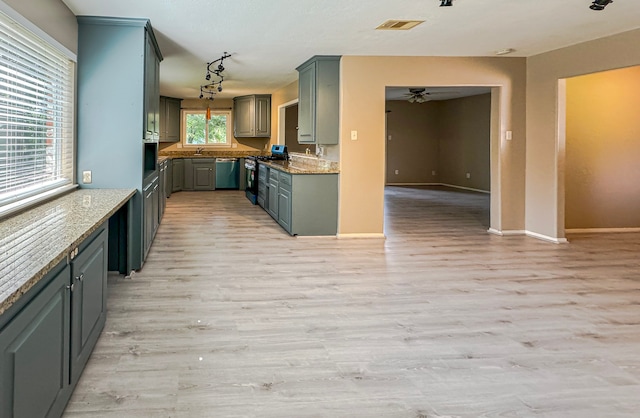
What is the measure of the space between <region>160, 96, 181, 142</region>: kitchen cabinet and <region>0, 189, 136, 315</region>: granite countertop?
29.1ft

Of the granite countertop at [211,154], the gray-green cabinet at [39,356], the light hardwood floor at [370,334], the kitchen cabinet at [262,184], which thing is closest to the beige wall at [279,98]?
the granite countertop at [211,154]

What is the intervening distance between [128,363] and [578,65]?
5.51 m

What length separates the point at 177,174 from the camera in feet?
39.6

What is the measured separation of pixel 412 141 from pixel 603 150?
8104 mm

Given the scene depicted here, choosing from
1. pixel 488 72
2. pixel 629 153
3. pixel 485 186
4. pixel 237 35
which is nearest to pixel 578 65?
pixel 488 72

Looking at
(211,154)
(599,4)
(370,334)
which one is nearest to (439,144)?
(211,154)

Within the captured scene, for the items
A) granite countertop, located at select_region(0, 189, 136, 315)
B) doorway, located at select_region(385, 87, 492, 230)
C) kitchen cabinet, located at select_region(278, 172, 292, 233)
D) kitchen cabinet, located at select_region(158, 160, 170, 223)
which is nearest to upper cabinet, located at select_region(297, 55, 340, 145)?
kitchen cabinet, located at select_region(278, 172, 292, 233)

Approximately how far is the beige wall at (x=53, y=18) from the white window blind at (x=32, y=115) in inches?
3.5

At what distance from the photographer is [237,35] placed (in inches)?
205

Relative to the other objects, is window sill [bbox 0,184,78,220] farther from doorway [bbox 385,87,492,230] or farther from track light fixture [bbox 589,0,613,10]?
doorway [bbox 385,87,492,230]

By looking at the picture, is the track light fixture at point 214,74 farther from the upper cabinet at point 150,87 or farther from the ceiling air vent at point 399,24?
the ceiling air vent at point 399,24

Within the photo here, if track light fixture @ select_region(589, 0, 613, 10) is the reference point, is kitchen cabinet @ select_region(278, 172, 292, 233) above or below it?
below

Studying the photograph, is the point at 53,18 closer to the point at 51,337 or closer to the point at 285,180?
the point at 51,337

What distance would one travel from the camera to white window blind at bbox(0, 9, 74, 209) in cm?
287
